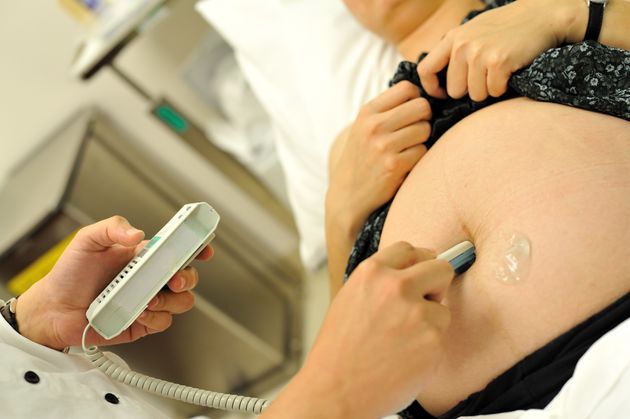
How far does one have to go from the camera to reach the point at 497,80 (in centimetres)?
91

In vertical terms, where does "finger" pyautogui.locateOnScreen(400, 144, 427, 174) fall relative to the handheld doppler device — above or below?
below

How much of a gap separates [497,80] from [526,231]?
25 cm

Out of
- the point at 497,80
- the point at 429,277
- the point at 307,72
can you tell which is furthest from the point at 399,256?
the point at 307,72

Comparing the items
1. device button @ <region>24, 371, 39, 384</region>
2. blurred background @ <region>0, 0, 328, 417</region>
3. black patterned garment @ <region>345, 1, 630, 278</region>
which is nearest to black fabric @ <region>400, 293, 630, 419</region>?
black patterned garment @ <region>345, 1, 630, 278</region>

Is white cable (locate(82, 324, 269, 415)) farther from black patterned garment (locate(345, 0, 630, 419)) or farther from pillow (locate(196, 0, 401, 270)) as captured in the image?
pillow (locate(196, 0, 401, 270))

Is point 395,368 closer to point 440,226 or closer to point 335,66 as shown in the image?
point 440,226

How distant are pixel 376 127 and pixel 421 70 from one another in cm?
12

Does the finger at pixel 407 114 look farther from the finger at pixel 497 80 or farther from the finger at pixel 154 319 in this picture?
the finger at pixel 154 319

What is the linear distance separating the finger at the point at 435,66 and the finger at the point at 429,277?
0.43 meters

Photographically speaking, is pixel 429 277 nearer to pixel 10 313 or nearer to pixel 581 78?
pixel 581 78

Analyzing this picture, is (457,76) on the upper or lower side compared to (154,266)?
lower

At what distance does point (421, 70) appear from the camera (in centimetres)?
99

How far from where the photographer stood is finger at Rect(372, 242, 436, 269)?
2.04 ft

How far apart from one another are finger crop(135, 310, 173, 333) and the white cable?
7cm
